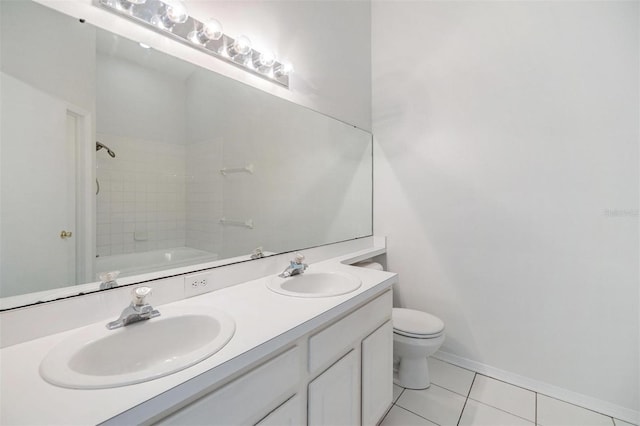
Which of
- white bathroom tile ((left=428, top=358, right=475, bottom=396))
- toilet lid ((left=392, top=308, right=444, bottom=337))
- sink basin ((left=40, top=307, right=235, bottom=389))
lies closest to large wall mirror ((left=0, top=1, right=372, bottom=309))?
sink basin ((left=40, top=307, right=235, bottom=389))

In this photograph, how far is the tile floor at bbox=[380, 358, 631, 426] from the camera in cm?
144

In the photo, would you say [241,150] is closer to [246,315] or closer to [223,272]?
[223,272]

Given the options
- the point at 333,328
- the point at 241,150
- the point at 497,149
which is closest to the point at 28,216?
the point at 241,150

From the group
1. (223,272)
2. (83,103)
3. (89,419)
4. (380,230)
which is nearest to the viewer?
(89,419)

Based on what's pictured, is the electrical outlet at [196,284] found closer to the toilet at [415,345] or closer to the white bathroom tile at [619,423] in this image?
the toilet at [415,345]

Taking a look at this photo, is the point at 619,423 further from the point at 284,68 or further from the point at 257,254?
the point at 284,68

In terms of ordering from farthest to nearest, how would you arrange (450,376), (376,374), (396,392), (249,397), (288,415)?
1. (450,376)
2. (396,392)
3. (376,374)
4. (288,415)
5. (249,397)

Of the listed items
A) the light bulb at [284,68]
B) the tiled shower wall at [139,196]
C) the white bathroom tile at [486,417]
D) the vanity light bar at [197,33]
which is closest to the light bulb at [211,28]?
the vanity light bar at [197,33]

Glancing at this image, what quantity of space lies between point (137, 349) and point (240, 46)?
1.32 meters

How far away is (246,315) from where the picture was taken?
3.01 feet

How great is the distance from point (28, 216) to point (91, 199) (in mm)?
166

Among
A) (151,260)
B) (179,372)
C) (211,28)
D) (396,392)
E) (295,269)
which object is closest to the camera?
(179,372)

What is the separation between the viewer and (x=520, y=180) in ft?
5.51

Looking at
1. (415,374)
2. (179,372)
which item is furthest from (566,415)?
(179,372)
